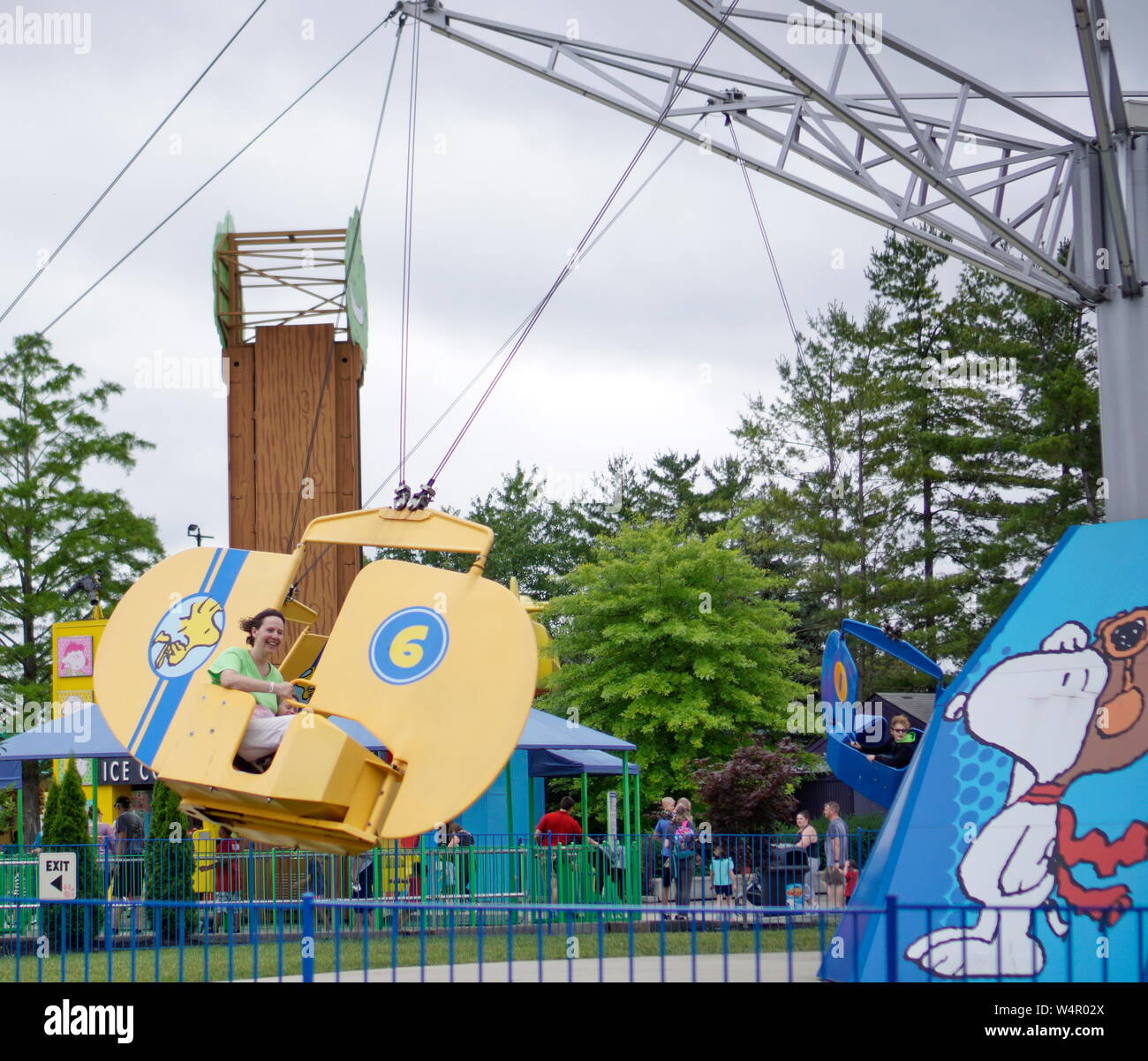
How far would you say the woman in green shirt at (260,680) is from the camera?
752 cm

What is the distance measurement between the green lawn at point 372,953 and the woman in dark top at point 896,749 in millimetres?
1526

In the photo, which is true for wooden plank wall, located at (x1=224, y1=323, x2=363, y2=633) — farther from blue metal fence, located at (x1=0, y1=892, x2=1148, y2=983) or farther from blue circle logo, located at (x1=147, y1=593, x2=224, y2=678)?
blue circle logo, located at (x1=147, y1=593, x2=224, y2=678)

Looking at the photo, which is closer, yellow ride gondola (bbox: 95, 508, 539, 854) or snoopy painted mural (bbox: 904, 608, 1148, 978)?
yellow ride gondola (bbox: 95, 508, 539, 854)

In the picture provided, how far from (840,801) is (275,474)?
19.3m

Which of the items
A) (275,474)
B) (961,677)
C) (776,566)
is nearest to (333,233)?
(275,474)

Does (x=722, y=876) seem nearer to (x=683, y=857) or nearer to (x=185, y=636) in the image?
(x=683, y=857)

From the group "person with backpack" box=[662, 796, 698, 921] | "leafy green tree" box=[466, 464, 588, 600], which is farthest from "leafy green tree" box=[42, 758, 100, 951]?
"leafy green tree" box=[466, 464, 588, 600]

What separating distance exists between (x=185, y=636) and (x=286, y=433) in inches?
763

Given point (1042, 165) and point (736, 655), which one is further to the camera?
point (736, 655)

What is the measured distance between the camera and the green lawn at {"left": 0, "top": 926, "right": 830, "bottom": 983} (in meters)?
12.2

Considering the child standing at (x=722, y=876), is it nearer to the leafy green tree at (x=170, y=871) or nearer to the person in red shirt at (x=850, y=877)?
the person in red shirt at (x=850, y=877)

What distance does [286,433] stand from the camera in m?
26.9

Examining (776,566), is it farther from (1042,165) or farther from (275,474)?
(1042,165)
